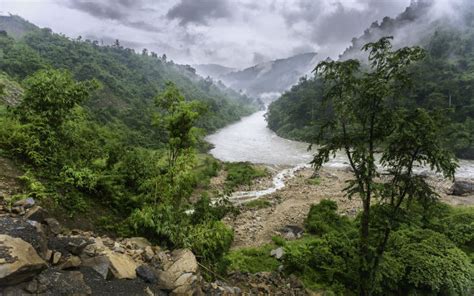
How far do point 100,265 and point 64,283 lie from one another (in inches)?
27.3

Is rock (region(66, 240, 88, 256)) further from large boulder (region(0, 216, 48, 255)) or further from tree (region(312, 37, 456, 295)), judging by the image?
tree (region(312, 37, 456, 295))

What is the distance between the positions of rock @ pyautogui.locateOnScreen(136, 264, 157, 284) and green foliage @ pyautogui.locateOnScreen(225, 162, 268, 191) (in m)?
19.5

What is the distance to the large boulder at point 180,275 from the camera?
233 inches

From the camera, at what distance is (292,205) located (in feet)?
65.6

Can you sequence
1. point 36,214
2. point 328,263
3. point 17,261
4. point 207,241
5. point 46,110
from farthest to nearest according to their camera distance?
1. point 328,263
2. point 46,110
3. point 207,241
4. point 36,214
5. point 17,261

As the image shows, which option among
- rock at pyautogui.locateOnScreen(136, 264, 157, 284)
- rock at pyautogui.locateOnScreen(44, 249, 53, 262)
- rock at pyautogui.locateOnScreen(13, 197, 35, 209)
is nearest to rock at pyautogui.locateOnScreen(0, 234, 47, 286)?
rock at pyautogui.locateOnScreen(44, 249, 53, 262)

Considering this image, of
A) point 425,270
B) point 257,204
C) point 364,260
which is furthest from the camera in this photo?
point 257,204

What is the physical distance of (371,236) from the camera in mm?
9312

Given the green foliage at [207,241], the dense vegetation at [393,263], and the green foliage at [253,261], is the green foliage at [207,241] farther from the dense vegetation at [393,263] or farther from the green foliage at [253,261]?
the green foliage at [253,261]

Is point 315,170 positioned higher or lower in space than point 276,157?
higher

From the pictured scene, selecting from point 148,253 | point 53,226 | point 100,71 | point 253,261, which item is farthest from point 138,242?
point 100,71

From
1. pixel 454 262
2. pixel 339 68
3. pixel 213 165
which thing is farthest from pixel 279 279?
pixel 213 165

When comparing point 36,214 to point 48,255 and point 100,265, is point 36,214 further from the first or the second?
point 100,265

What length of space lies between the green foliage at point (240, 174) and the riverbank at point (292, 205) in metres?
3.26
